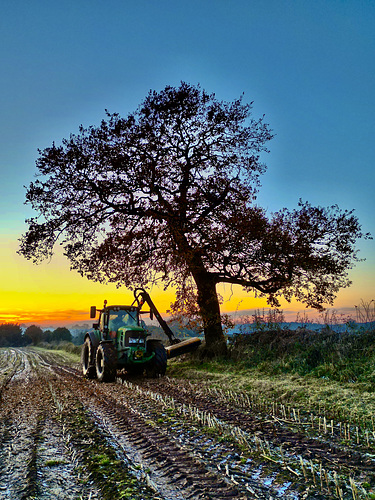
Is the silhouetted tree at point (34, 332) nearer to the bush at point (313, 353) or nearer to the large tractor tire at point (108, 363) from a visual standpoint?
the large tractor tire at point (108, 363)

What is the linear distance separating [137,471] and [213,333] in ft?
37.9

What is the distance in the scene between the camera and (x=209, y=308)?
1538cm

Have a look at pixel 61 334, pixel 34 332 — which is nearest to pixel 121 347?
pixel 61 334

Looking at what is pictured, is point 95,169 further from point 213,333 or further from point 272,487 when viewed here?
point 272,487

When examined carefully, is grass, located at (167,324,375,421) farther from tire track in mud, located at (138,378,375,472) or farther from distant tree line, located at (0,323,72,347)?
distant tree line, located at (0,323,72,347)

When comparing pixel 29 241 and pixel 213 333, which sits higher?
pixel 29 241

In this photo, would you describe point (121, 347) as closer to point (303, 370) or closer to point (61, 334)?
point (303, 370)

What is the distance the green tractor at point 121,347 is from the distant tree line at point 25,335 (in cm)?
5335

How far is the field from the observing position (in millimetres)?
3604

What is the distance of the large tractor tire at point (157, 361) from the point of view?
11.7 metres

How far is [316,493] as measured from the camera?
338 cm

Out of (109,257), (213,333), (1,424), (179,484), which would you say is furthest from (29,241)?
(179,484)

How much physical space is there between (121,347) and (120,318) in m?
1.29

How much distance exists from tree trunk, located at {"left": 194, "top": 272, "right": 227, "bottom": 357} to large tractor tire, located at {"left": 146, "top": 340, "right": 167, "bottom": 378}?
10.6 feet
